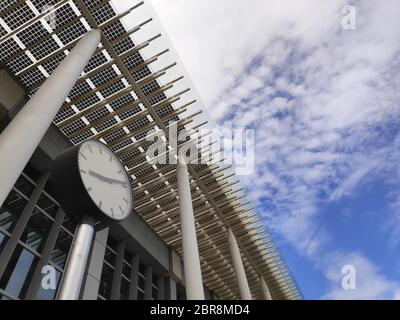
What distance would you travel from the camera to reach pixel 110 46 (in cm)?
1129

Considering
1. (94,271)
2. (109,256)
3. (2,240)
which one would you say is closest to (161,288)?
(109,256)

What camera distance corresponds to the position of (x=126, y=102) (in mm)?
12906

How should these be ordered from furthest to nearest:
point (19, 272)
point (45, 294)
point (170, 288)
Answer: point (170, 288)
point (45, 294)
point (19, 272)

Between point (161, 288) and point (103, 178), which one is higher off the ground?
point (161, 288)

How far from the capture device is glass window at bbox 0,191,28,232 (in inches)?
376

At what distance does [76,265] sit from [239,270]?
15.2 m

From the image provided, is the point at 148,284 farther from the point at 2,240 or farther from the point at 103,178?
the point at 103,178

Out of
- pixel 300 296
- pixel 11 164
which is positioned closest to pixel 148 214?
pixel 11 164

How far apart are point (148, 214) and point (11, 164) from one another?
11455 millimetres

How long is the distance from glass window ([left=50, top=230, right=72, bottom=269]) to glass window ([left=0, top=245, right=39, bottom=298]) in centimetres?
81

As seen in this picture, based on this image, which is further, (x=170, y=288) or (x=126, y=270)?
(x=170, y=288)

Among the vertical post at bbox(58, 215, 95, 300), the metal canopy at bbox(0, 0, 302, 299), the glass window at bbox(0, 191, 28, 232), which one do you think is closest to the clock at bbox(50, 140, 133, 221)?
the vertical post at bbox(58, 215, 95, 300)

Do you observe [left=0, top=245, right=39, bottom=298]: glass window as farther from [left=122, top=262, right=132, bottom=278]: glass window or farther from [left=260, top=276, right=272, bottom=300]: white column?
[left=260, top=276, right=272, bottom=300]: white column

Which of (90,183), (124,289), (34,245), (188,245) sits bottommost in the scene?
(90,183)
